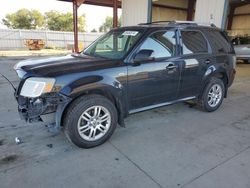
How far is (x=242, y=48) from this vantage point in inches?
511

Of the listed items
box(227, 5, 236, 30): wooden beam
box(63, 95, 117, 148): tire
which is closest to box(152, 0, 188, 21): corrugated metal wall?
box(227, 5, 236, 30): wooden beam

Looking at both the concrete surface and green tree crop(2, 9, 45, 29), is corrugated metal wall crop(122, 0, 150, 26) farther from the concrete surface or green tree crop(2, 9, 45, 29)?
green tree crop(2, 9, 45, 29)

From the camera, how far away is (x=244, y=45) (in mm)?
12992

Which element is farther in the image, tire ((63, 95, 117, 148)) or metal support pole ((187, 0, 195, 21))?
metal support pole ((187, 0, 195, 21))

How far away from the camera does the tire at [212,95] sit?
441cm

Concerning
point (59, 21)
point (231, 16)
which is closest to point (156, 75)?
point (231, 16)

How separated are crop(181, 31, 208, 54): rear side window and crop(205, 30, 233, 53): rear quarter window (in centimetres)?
21

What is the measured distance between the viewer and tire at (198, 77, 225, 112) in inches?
174

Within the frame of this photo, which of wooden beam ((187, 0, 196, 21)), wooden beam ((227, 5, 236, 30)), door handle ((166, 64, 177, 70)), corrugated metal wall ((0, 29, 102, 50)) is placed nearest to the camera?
door handle ((166, 64, 177, 70))

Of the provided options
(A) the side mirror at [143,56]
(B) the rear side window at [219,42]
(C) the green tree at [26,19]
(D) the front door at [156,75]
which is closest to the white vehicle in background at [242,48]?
(B) the rear side window at [219,42]

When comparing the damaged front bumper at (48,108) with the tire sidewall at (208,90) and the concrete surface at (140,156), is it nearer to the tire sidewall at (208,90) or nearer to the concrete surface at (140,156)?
the concrete surface at (140,156)

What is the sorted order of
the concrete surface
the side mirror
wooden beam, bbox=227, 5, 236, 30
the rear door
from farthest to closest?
wooden beam, bbox=227, 5, 236, 30, the rear door, the side mirror, the concrete surface

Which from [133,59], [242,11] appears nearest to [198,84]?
[133,59]

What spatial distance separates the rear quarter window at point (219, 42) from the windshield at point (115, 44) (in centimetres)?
171
